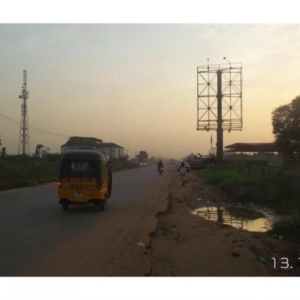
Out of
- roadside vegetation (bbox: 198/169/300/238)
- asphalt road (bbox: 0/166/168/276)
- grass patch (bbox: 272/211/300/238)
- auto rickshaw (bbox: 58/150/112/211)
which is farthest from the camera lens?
auto rickshaw (bbox: 58/150/112/211)

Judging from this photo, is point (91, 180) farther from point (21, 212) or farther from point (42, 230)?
point (42, 230)

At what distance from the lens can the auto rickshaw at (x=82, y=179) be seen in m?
15.1

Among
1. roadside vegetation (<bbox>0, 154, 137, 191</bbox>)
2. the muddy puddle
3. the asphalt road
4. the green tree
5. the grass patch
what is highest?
the green tree

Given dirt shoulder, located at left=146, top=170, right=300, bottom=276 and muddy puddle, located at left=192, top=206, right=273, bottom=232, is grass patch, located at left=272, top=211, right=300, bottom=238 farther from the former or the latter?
muddy puddle, located at left=192, top=206, right=273, bottom=232

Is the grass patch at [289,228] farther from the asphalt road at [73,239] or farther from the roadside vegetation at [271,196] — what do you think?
the asphalt road at [73,239]

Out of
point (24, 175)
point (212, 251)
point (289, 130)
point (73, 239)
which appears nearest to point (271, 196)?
point (289, 130)

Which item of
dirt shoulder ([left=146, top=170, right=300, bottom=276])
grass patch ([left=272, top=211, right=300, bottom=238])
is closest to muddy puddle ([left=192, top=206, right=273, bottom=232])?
dirt shoulder ([left=146, top=170, right=300, bottom=276])

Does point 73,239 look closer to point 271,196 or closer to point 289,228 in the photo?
point 289,228

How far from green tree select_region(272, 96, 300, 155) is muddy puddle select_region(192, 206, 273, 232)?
38.0ft

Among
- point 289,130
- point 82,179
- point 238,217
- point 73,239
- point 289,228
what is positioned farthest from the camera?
point 289,130

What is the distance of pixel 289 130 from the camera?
28.1 m

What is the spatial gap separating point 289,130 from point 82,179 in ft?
57.3

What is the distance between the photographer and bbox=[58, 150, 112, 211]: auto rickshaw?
15.1 m

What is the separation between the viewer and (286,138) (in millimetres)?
28203
